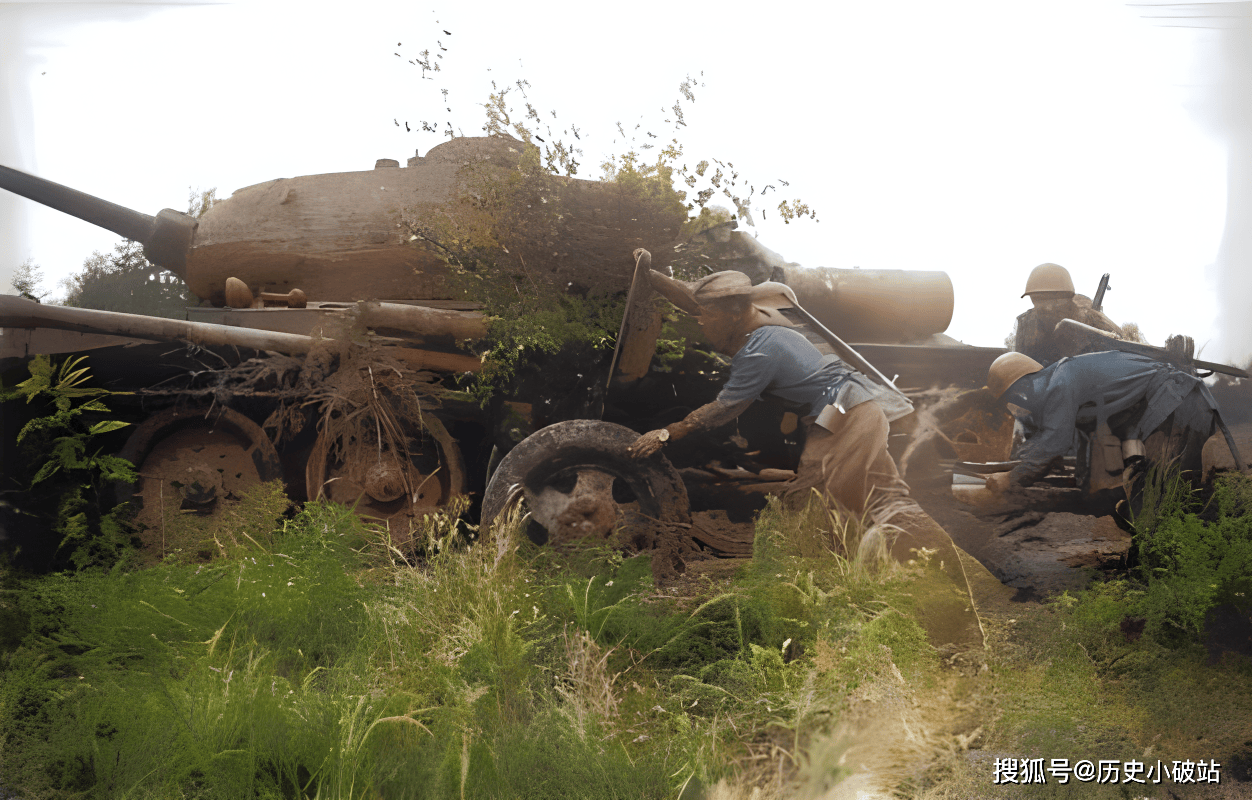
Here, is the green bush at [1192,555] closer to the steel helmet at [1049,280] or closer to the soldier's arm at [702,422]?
the steel helmet at [1049,280]

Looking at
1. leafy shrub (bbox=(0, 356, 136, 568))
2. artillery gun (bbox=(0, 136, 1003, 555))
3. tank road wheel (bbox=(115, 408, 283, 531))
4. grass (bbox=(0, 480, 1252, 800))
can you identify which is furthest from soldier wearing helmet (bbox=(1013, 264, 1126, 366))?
leafy shrub (bbox=(0, 356, 136, 568))

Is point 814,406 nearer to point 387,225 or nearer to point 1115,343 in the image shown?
point 1115,343

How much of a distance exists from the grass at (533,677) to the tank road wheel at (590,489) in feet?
0.68

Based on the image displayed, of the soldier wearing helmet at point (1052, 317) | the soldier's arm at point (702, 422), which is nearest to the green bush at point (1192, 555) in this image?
the soldier wearing helmet at point (1052, 317)

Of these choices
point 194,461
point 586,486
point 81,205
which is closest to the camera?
point 586,486

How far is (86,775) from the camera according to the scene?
3.82m

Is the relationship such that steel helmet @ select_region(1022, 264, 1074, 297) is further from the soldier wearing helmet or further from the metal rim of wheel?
the metal rim of wheel

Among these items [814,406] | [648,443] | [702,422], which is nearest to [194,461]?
[648,443]

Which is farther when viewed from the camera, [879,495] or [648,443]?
[648,443]

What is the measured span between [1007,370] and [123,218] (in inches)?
258

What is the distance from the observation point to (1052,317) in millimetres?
5086

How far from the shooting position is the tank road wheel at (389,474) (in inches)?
204

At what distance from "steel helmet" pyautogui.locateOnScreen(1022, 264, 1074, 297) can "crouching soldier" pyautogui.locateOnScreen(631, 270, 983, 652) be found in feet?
4.06

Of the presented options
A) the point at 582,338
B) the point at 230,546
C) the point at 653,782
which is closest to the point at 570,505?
the point at 582,338
